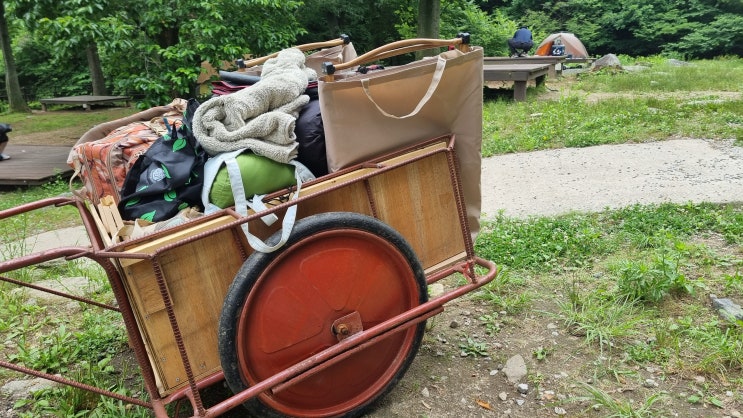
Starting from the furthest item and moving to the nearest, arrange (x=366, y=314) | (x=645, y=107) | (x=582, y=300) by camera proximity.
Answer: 1. (x=645, y=107)
2. (x=582, y=300)
3. (x=366, y=314)

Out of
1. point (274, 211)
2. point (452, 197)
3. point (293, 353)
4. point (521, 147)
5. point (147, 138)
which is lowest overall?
point (521, 147)

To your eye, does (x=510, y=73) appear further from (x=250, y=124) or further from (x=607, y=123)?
(x=250, y=124)

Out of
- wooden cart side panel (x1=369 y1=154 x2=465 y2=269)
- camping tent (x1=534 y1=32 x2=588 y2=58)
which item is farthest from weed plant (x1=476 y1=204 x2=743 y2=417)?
camping tent (x1=534 y1=32 x2=588 y2=58)

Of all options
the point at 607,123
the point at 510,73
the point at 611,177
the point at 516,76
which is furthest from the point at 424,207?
the point at 510,73

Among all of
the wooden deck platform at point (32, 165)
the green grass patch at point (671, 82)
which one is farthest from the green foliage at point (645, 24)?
the wooden deck platform at point (32, 165)

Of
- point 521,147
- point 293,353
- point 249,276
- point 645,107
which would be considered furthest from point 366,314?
point 645,107

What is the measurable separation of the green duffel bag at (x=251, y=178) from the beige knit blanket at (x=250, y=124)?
4cm

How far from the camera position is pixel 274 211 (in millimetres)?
2096

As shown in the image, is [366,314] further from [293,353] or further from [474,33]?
[474,33]

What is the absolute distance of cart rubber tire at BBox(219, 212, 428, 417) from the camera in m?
2.10

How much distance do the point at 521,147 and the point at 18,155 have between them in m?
8.55

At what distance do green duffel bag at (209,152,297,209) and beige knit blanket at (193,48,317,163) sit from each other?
0.12 feet

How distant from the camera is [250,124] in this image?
Result: 230 centimetres

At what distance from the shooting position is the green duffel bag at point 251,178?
2.24 metres
